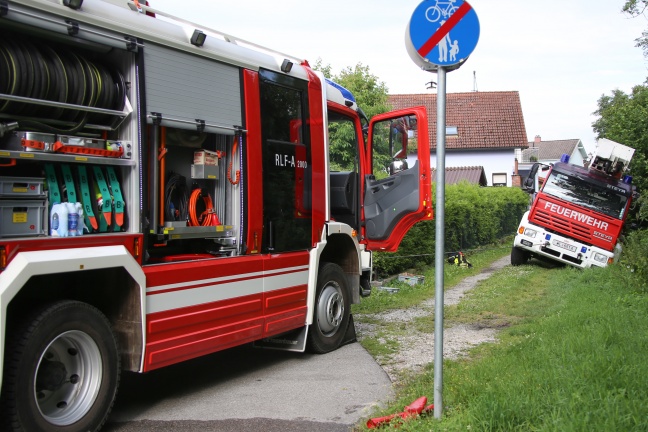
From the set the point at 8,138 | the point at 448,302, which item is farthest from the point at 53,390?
the point at 448,302

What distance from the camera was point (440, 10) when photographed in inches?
179

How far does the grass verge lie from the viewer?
161 inches

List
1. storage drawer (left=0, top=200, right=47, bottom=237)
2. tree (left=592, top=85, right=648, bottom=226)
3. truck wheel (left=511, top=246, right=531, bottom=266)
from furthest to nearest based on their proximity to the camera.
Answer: truck wheel (left=511, top=246, right=531, bottom=266), tree (left=592, top=85, right=648, bottom=226), storage drawer (left=0, top=200, right=47, bottom=237)

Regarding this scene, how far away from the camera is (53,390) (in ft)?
14.9

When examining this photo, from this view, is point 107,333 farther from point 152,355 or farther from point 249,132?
point 249,132

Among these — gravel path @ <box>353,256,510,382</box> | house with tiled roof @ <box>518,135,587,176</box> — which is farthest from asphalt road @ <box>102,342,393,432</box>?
house with tiled roof @ <box>518,135,587,176</box>

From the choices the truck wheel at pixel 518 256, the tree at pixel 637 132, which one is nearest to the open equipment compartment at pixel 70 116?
the tree at pixel 637 132

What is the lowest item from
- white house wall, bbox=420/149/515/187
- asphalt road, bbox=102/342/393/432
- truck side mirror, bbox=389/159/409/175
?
asphalt road, bbox=102/342/393/432

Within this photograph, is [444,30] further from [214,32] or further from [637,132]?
[637,132]

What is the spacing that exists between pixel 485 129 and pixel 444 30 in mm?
43773

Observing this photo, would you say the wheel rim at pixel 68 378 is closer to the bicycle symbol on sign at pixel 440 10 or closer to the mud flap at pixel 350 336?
the bicycle symbol on sign at pixel 440 10

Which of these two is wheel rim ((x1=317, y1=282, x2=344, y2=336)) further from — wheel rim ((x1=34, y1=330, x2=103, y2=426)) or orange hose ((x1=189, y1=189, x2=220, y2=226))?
wheel rim ((x1=34, y1=330, x2=103, y2=426))

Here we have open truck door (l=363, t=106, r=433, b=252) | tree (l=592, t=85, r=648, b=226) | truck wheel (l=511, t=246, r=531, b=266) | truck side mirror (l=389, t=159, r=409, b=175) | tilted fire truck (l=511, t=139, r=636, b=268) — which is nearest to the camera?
open truck door (l=363, t=106, r=433, b=252)

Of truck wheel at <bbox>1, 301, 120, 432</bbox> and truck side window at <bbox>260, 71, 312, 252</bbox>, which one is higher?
truck side window at <bbox>260, 71, 312, 252</bbox>
